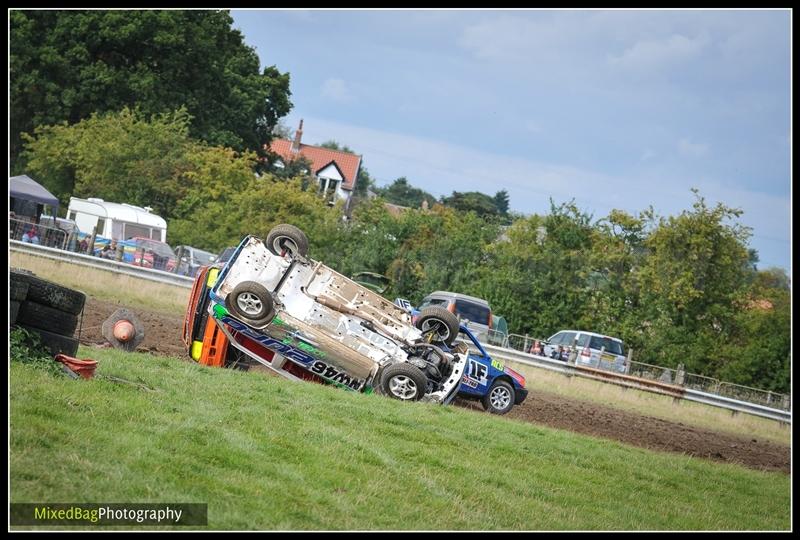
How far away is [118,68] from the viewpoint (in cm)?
6412

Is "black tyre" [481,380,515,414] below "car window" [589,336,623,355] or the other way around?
below

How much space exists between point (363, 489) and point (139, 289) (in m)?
22.8

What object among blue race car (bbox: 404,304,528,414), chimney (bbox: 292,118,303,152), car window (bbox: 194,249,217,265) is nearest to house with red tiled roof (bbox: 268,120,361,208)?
chimney (bbox: 292,118,303,152)

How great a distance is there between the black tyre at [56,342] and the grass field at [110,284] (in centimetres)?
1667

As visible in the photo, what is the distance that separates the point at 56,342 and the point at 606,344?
25958mm

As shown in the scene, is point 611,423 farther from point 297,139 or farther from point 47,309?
point 297,139

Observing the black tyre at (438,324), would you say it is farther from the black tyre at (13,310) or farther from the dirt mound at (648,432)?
the black tyre at (13,310)

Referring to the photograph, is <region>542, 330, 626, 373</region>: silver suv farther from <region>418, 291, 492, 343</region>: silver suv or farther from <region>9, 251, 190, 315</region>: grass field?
<region>9, 251, 190, 315</region>: grass field

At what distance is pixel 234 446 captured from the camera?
970 cm

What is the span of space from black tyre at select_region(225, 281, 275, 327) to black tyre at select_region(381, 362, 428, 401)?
200 cm

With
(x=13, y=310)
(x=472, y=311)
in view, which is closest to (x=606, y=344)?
Answer: (x=472, y=311)

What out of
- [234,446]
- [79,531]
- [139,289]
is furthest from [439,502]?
[139,289]

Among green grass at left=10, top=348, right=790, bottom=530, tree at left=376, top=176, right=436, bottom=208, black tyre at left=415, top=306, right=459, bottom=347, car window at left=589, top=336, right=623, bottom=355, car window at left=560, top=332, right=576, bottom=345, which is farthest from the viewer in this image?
tree at left=376, top=176, right=436, bottom=208

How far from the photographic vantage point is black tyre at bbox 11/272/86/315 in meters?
11.4
